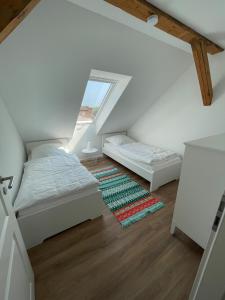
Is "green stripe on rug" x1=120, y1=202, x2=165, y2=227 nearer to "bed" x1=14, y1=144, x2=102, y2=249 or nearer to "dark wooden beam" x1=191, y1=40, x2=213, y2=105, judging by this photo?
"bed" x1=14, y1=144, x2=102, y2=249

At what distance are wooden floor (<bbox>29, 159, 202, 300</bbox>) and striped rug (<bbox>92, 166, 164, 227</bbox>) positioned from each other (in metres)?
0.13

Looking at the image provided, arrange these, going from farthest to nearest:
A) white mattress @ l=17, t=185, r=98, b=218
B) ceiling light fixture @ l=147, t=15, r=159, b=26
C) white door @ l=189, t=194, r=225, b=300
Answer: white mattress @ l=17, t=185, r=98, b=218 < ceiling light fixture @ l=147, t=15, r=159, b=26 < white door @ l=189, t=194, r=225, b=300

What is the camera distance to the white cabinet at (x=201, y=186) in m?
1.16

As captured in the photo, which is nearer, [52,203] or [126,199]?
[52,203]

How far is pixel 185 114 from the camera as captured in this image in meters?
2.85

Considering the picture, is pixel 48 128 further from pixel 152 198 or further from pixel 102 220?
pixel 152 198

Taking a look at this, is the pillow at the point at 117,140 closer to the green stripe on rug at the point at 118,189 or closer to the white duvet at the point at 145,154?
the white duvet at the point at 145,154

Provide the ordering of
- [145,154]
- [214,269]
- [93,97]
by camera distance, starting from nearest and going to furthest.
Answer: [214,269]
[145,154]
[93,97]

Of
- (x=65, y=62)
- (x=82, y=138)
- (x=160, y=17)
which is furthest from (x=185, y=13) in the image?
(x=82, y=138)

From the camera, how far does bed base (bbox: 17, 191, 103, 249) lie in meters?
1.45

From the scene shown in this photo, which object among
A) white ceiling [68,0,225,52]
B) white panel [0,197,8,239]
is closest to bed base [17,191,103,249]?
white panel [0,197,8,239]

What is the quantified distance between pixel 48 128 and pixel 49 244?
2.00 metres

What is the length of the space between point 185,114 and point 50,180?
2718mm

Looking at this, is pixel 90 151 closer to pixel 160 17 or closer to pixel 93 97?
pixel 93 97
